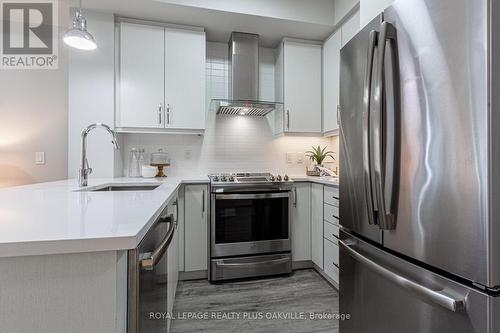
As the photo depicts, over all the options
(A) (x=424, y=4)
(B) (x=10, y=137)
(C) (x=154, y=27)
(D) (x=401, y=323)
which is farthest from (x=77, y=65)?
(D) (x=401, y=323)

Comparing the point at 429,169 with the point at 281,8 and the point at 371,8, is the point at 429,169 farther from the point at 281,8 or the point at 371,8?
the point at 281,8

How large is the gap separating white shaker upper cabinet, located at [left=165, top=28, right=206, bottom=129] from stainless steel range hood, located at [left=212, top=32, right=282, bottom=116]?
0.22 metres

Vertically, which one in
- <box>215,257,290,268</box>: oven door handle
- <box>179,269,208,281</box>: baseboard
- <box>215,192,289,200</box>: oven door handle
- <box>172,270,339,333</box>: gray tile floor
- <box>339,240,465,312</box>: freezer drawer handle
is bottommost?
<box>172,270,339,333</box>: gray tile floor

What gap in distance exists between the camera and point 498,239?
2.13 feet

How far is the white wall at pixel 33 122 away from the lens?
264cm

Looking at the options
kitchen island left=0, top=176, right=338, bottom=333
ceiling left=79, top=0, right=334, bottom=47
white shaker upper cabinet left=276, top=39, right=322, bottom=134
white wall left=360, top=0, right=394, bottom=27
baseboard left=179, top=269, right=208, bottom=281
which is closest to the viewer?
kitchen island left=0, top=176, right=338, bottom=333

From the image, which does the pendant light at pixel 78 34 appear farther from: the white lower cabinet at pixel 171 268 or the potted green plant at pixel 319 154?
the potted green plant at pixel 319 154

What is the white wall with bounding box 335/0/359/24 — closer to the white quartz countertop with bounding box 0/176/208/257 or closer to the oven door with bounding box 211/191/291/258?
the oven door with bounding box 211/191/291/258

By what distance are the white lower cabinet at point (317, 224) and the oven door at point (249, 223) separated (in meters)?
0.25

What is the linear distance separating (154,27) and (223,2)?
0.70 m

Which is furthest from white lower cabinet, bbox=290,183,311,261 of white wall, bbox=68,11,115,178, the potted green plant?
white wall, bbox=68,11,115,178

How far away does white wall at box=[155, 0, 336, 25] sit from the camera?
Result: 2270 mm

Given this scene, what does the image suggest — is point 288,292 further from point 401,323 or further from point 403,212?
point 403,212

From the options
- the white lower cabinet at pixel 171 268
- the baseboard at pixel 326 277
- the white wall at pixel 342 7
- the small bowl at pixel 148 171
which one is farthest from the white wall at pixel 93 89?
the baseboard at pixel 326 277
